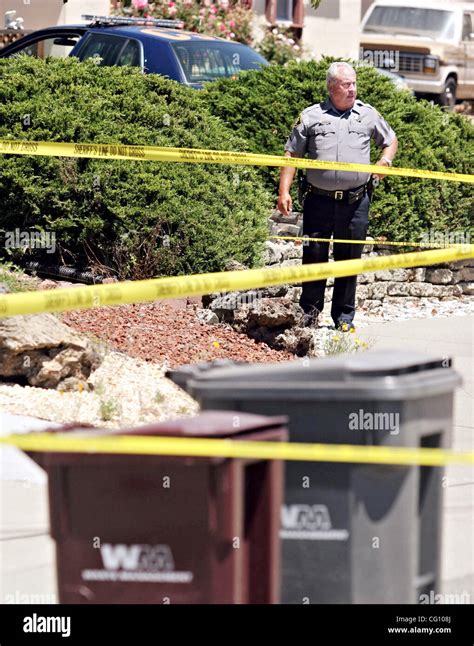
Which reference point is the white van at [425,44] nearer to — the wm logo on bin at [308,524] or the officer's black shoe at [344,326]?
the officer's black shoe at [344,326]

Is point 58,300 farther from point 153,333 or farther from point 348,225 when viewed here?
point 348,225

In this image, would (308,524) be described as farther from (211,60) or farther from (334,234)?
(211,60)

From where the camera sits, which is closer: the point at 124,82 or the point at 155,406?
the point at 155,406

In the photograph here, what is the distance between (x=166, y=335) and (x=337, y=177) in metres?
1.75

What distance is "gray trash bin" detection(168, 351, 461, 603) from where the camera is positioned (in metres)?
3.40

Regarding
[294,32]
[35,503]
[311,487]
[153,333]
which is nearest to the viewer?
[311,487]

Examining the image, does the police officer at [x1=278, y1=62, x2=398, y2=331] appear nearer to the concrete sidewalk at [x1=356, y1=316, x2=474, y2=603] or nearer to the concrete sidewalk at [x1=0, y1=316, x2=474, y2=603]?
the concrete sidewalk at [x1=356, y1=316, x2=474, y2=603]

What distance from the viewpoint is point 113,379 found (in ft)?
22.1

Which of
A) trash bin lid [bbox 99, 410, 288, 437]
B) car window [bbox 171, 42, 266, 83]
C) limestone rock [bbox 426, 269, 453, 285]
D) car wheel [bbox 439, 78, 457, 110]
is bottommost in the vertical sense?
limestone rock [bbox 426, 269, 453, 285]

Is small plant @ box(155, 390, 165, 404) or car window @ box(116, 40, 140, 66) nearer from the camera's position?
small plant @ box(155, 390, 165, 404)

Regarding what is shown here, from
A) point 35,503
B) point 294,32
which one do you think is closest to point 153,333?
point 35,503

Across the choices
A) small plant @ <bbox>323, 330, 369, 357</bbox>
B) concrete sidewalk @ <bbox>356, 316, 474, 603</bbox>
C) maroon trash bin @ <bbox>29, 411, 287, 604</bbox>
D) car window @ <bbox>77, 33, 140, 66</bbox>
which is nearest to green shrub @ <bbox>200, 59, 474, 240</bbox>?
concrete sidewalk @ <bbox>356, 316, 474, 603</bbox>

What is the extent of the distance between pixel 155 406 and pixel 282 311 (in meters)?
1.85

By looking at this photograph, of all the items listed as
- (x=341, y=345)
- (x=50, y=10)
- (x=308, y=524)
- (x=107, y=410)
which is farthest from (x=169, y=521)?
(x=50, y=10)
